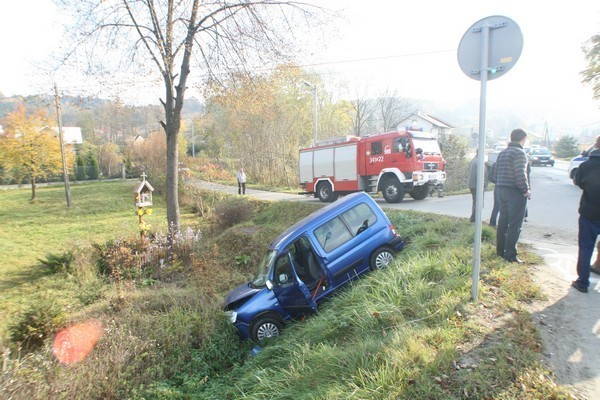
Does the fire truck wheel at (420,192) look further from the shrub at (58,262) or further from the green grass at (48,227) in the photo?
the shrub at (58,262)

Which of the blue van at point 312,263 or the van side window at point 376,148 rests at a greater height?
the van side window at point 376,148

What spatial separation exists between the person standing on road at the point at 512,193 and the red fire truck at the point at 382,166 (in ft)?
24.5

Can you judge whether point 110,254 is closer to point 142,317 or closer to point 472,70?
point 142,317

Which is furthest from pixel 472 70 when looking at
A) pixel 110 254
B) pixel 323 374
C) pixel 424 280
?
pixel 110 254

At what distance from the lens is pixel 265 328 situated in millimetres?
5238

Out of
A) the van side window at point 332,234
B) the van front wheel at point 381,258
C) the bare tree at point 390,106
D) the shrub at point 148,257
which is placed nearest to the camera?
the van side window at point 332,234

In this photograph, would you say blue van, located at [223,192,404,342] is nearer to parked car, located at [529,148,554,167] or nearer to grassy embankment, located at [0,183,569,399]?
grassy embankment, located at [0,183,569,399]

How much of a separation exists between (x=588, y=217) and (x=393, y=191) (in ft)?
29.8

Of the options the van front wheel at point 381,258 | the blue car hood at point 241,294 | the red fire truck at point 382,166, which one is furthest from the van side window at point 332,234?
the red fire truck at point 382,166

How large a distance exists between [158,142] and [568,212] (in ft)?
80.3

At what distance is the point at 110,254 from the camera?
996 centimetres

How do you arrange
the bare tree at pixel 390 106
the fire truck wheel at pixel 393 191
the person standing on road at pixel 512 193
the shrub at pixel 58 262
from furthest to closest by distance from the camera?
the bare tree at pixel 390 106, the fire truck wheel at pixel 393 191, the shrub at pixel 58 262, the person standing on road at pixel 512 193

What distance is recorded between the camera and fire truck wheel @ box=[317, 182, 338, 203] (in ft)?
52.2

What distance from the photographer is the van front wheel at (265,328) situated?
516 centimetres
